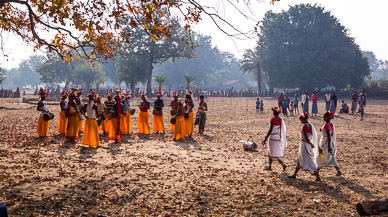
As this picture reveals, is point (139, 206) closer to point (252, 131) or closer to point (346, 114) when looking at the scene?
point (252, 131)

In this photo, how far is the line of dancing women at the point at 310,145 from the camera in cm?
767

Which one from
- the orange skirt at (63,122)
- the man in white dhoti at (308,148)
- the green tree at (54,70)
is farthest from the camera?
the green tree at (54,70)

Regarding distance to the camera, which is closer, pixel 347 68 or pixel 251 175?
pixel 251 175

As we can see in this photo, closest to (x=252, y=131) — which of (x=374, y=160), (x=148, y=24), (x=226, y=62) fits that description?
(x=374, y=160)

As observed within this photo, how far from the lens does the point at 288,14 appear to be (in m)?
61.4

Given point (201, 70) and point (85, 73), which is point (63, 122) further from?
point (201, 70)

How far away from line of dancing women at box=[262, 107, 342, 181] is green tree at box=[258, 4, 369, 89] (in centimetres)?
4772

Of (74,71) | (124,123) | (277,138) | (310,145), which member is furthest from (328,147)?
(74,71)

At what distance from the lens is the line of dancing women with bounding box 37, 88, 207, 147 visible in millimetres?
11109

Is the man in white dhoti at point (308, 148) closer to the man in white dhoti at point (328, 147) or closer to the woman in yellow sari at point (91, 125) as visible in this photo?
the man in white dhoti at point (328, 147)

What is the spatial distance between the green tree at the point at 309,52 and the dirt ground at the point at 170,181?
1711 inches

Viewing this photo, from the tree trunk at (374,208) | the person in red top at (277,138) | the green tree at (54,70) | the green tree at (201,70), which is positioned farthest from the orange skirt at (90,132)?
the green tree at (201,70)

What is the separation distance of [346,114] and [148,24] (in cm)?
2289

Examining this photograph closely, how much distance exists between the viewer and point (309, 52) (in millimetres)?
54000
